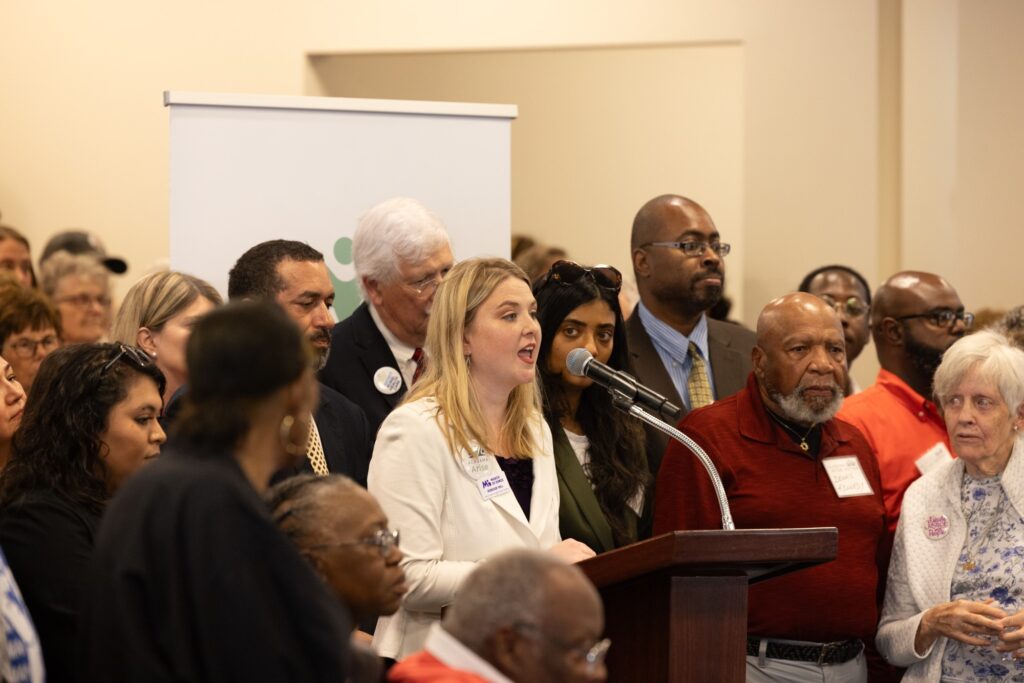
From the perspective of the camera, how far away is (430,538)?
3102mm

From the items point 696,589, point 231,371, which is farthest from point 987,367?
point 231,371

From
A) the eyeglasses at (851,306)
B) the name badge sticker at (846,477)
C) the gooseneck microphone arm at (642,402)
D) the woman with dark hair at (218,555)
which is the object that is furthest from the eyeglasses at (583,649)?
the eyeglasses at (851,306)

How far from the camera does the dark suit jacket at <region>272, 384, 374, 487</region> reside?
11.6ft

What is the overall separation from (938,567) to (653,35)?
402cm

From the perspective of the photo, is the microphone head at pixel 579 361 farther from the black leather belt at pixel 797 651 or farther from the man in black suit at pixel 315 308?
the black leather belt at pixel 797 651

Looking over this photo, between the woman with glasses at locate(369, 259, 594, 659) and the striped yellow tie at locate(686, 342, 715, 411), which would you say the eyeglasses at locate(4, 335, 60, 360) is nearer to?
the woman with glasses at locate(369, 259, 594, 659)

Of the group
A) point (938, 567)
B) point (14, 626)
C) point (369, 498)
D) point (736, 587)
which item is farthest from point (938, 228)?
point (14, 626)

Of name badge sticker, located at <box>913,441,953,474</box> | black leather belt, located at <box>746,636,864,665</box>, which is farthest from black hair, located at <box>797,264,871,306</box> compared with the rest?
black leather belt, located at <box>746,636,864,665</box>

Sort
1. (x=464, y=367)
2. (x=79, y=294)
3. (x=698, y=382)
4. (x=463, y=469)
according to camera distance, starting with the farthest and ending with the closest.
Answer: (x=79, y=294) < (x=698, y=382) < (x=464, y=367) < (x=463, y=469)

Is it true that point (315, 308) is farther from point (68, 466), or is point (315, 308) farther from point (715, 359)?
point (715, 359)

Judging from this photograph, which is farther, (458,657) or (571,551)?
(571,551)

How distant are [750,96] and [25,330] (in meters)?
3.84

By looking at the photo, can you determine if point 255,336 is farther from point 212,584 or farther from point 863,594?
point 863,594

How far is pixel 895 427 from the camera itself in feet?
14.2
